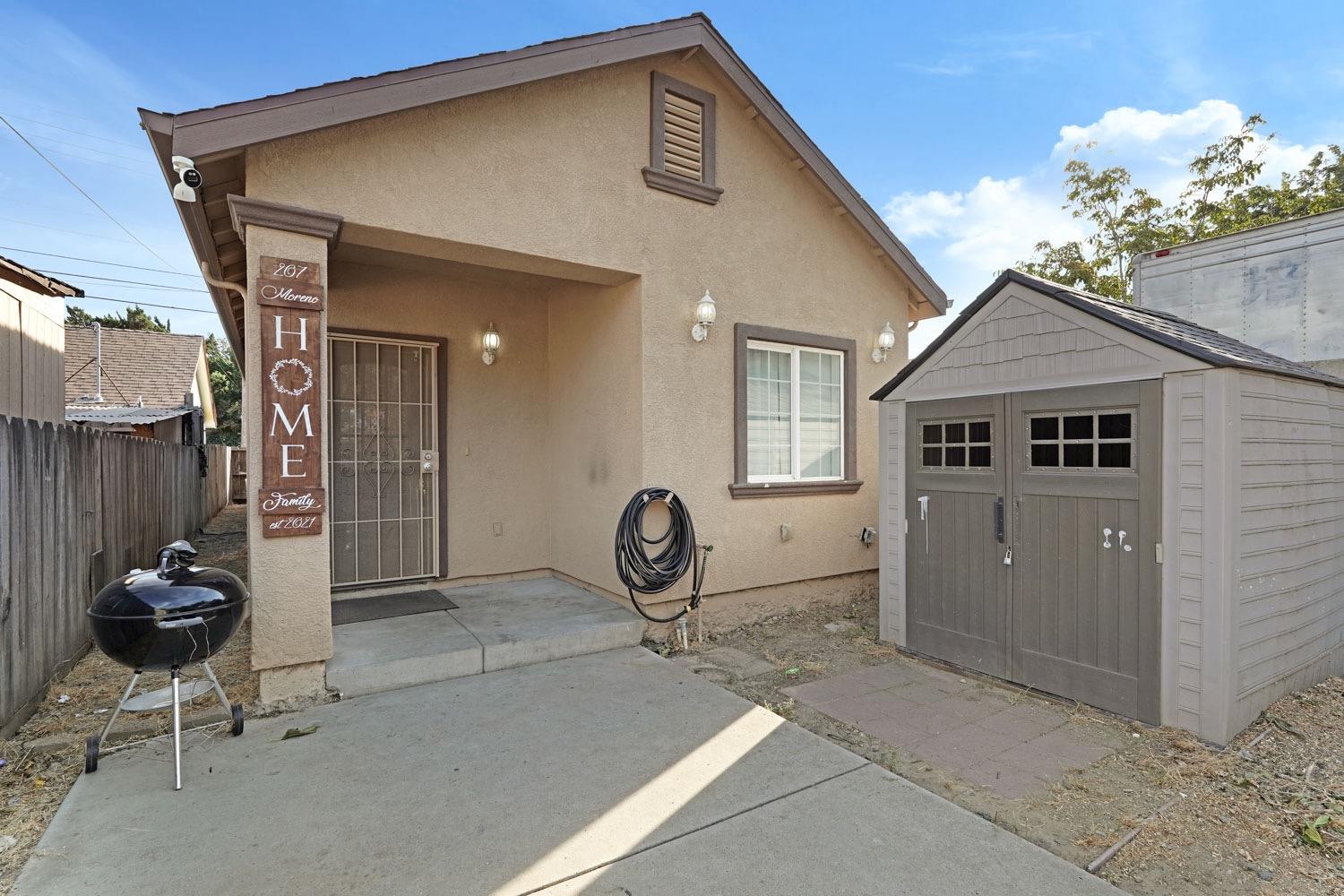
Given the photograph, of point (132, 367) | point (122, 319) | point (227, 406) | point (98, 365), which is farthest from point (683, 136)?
point (122, 319)

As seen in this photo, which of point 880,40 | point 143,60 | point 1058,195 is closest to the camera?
point 880,40

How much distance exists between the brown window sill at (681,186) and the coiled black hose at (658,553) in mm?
2551

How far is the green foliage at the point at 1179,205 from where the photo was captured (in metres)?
13.6

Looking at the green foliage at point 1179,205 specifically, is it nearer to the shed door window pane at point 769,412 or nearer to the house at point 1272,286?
the house at point 1272,286

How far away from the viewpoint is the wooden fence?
3.35 m

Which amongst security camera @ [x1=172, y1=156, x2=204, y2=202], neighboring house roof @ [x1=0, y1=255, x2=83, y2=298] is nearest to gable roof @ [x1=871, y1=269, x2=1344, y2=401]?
security camera @ [x1=172, y1=156, x2=204, y2=202]

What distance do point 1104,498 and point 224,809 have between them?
185 inches

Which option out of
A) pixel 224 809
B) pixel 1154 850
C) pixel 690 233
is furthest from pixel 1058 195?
pixel 224 809

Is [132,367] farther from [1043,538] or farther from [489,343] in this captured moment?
[1043,538]

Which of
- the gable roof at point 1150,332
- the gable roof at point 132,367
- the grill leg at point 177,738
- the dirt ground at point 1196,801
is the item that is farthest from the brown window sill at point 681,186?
the gable roof at point 132,367

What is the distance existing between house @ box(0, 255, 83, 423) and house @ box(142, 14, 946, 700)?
8.38 feet

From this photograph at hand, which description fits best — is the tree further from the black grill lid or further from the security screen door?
the black grill lid

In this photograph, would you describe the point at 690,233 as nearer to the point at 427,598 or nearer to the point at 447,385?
the point at 447,385

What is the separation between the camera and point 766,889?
86.4 inches
